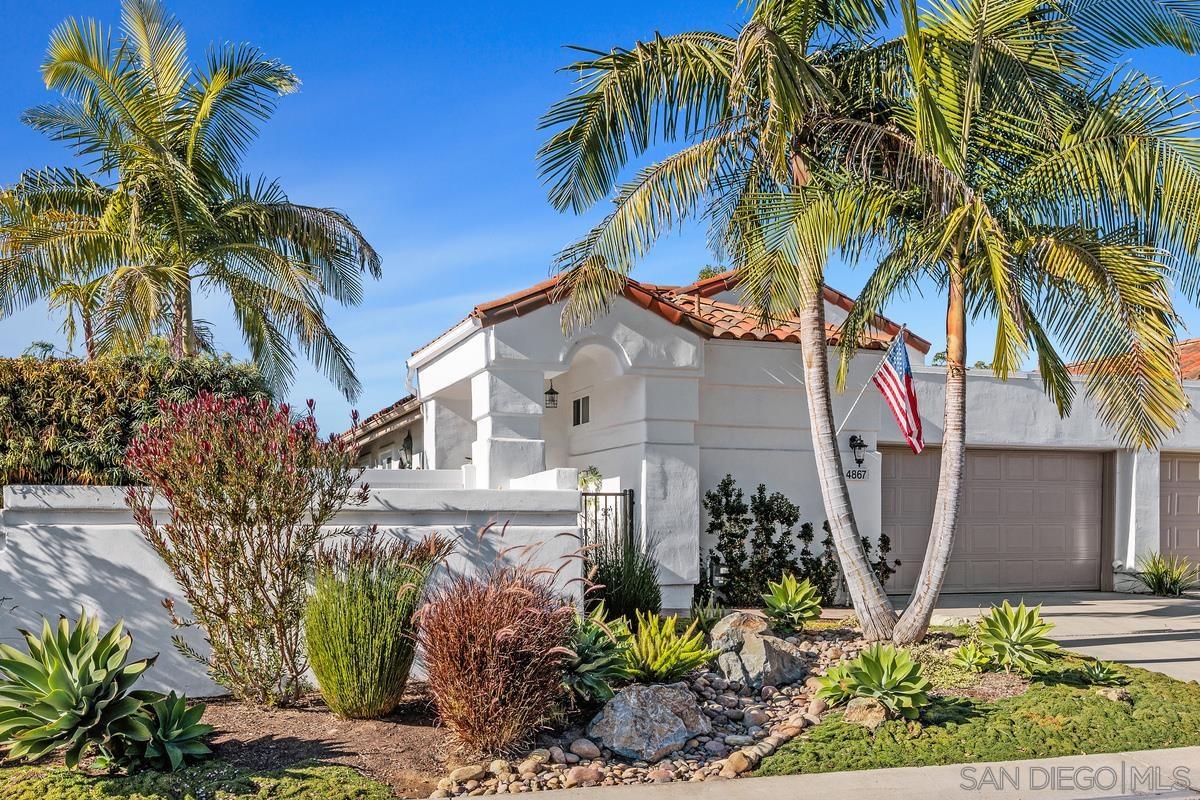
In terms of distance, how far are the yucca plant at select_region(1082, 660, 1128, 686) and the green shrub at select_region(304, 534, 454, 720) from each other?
6.02 metres

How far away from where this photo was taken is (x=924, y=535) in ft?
49.1

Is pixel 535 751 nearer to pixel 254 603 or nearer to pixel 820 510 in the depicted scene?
pixel 254 603

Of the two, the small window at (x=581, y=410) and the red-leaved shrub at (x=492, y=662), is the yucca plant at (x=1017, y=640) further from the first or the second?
the small window at (x=581, y=410)

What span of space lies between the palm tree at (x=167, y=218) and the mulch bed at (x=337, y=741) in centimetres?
597

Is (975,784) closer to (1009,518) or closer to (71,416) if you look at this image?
(71,416)

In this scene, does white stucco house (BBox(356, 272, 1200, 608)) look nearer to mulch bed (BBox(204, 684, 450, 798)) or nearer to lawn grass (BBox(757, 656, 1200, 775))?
mulch bed (BBox(204, 684, 450, 798))

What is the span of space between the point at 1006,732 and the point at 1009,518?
8.94m

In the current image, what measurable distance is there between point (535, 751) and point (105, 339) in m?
8.13

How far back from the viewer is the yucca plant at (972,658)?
9.03 metres

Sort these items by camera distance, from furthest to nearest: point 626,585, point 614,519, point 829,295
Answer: point 829,295 → point 614,519 → point 626,585

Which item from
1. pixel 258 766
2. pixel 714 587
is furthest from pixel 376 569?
pixel 714 587

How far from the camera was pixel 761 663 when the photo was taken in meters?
8.74

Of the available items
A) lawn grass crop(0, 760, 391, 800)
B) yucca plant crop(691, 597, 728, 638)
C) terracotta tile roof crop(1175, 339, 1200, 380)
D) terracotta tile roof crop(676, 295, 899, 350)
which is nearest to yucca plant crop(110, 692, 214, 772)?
lawn grass crop(0, 760, 391, 800)

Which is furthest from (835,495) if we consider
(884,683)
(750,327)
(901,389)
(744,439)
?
(750,327)
